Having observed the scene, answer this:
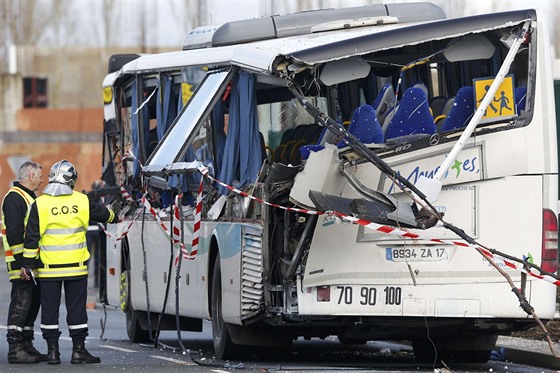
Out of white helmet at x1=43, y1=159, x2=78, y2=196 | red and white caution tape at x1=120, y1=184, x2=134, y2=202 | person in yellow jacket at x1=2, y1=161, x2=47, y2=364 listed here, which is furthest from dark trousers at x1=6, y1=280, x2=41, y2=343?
red and white caution tape at x1=120, y1=184, x2=134, y2=202

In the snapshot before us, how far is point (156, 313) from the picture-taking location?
52.2 ft

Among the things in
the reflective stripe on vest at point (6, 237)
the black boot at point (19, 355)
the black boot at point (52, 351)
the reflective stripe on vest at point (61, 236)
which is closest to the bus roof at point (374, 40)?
the reflective stripe on vest at point (61, 236)

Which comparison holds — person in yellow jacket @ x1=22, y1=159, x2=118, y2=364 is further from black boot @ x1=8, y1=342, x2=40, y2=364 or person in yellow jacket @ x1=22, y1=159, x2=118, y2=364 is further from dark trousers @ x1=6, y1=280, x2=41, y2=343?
dark trousers @ x1=6, y1=280, x2=41, y2=343

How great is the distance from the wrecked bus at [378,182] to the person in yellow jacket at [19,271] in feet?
3.76

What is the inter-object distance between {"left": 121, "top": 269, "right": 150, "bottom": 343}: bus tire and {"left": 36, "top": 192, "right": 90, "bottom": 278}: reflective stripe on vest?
151 inches

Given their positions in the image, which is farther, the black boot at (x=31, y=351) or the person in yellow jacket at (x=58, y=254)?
the black boot at (x=31, y=351)

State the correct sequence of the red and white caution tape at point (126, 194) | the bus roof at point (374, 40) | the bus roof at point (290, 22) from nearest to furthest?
the bus roof at point (374, 40), the bus roof at point (290, 22), the red and white caution tape at point (126, 194)

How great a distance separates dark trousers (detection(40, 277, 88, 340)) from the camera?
12.7 metres

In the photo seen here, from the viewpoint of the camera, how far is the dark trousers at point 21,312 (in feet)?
42.9

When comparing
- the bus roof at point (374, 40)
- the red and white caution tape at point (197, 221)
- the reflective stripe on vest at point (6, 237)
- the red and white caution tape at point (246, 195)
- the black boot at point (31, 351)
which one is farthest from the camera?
the red and white caution tape at point (197, 221)

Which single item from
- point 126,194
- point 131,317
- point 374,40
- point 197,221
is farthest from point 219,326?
point 131,317

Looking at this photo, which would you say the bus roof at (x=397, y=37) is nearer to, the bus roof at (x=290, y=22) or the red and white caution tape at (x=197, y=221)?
the red and white caution tape at (x=197, y=221)

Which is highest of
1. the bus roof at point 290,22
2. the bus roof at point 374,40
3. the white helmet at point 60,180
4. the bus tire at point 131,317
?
the bus roof at point 290,22

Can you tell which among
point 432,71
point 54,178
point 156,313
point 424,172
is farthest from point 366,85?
point 156,313
